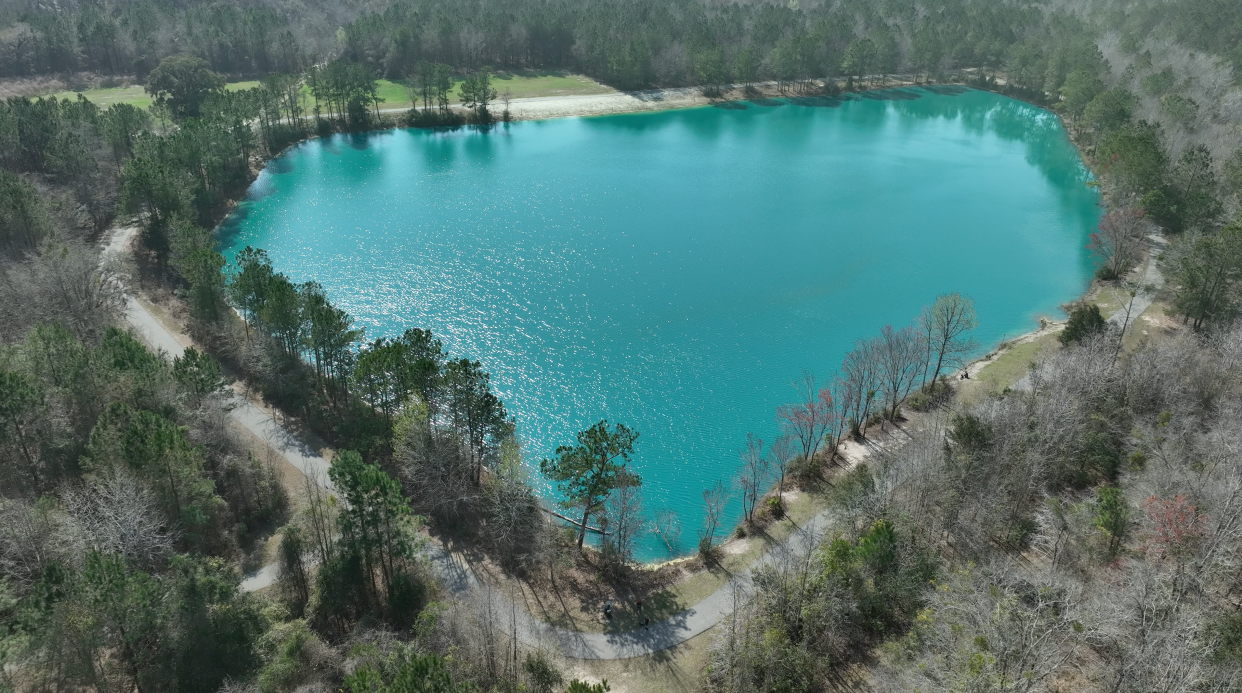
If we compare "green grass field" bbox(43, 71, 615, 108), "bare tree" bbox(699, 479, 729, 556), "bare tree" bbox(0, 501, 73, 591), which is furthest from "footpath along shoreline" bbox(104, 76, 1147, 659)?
"green grass field" bbox(43, 71, 615, 108)

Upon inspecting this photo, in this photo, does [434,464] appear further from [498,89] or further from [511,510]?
[498,89]

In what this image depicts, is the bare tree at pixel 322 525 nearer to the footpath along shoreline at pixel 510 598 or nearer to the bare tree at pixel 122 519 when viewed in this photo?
the footpath along shoreline at pixel 510 598

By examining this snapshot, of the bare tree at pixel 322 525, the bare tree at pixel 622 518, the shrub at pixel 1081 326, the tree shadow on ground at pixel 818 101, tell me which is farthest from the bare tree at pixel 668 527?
the tree shadow on ground at pixel 818 101

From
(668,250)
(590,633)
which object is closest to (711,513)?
(590,633)

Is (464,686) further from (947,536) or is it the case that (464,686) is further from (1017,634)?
(947,536)

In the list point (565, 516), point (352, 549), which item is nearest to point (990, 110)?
point (565, 516)
